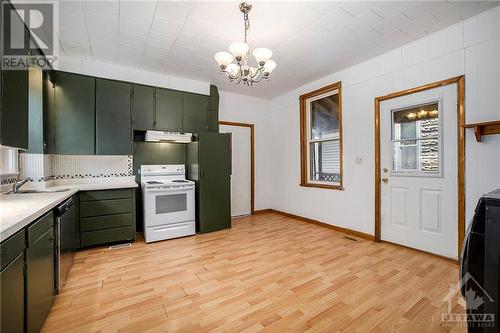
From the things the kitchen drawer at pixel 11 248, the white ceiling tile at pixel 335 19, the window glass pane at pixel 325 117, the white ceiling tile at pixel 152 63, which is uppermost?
the white ceiling tile at pixel 152 63

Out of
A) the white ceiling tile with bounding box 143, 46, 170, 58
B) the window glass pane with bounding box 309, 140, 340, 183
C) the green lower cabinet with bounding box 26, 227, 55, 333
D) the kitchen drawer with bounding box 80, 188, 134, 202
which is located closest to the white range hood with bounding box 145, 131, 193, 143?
the kitchen drawer with bounding box 80, 188, 134, 202

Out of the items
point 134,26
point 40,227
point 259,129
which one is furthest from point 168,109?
point 40,227

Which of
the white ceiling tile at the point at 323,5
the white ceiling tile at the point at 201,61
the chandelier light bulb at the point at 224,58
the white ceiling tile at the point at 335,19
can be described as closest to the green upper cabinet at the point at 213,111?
the white ceiling tile at the point at 201,61

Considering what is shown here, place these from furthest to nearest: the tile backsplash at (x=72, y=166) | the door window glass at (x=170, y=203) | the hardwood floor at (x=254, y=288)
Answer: the door window glass at (x=170, y=203) → the tile backsplash at (x=72, y=166) → the hardwood floor at (x=254, y=288)

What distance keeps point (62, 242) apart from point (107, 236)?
1.12m

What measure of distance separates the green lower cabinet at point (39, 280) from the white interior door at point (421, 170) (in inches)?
151

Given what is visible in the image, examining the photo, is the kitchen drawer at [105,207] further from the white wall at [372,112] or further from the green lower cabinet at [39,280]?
the white wall at [372,112]

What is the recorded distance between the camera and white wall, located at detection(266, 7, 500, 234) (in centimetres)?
233

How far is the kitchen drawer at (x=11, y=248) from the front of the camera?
1.07 metres

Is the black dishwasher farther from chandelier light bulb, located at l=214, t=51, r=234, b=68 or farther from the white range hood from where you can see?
chandelier light bulb, located at l=214, t=51, r=234, b=68

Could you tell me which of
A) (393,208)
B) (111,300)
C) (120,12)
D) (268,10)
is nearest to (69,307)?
(111,300)

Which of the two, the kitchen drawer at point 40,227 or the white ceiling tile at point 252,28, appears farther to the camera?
the white ceiling tile at point 252,28

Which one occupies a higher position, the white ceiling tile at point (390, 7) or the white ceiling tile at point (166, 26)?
the white ceiling tile at point (166, 26)

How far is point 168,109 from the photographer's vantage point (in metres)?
3.80
